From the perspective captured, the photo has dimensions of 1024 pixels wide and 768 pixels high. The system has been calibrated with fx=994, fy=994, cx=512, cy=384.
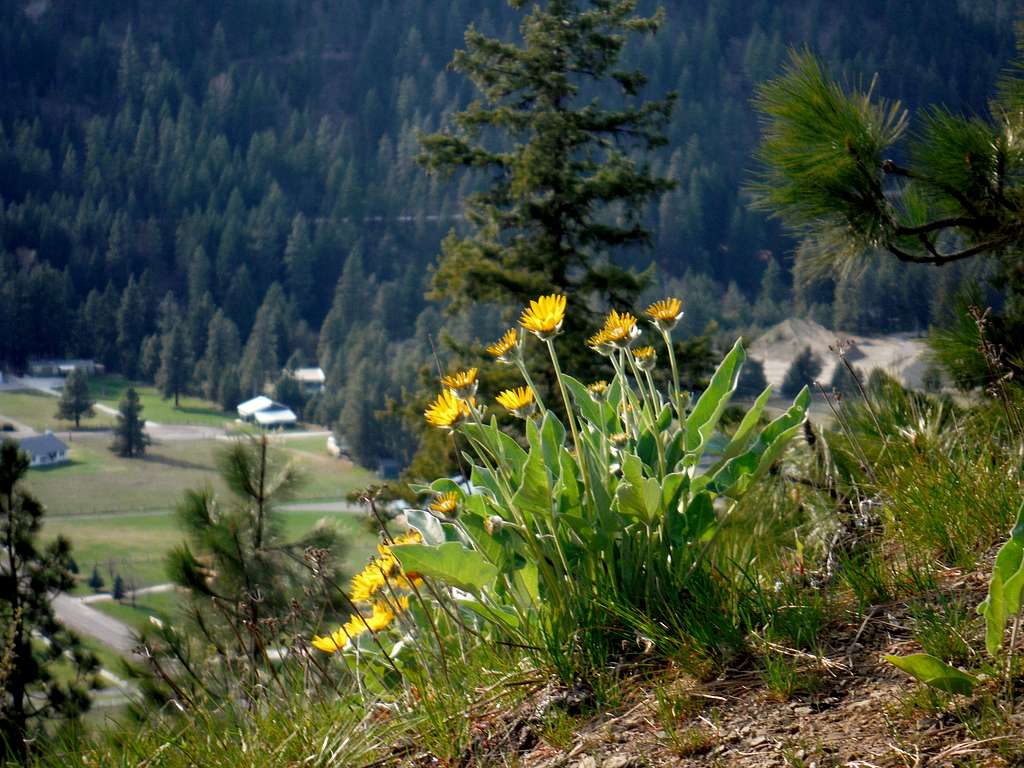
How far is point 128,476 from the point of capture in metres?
51.9

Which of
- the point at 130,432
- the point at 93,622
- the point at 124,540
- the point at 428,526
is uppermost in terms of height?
the point at 428,526

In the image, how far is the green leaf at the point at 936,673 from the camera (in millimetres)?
1487

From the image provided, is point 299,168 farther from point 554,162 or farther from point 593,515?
point 593,515

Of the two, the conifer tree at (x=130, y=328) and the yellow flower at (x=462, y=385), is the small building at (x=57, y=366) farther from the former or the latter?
the yellow flower at (x=462, y=385)

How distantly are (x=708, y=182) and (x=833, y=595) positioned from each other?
61.3 m

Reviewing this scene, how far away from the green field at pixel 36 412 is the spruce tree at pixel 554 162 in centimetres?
4913

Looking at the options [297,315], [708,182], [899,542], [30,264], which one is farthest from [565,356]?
[30,264]

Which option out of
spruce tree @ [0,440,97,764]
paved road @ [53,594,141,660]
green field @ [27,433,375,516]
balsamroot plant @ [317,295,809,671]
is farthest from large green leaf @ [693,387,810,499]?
green field @ [27,433,375,516]

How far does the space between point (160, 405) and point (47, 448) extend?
1173cm

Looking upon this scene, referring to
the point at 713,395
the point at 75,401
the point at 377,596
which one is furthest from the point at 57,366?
the point at 713,395

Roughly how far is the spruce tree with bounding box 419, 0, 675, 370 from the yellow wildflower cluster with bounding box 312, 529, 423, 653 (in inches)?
452

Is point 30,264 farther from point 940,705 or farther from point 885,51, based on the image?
point 940,705

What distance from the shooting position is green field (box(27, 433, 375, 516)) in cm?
4919

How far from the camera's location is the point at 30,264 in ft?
240
